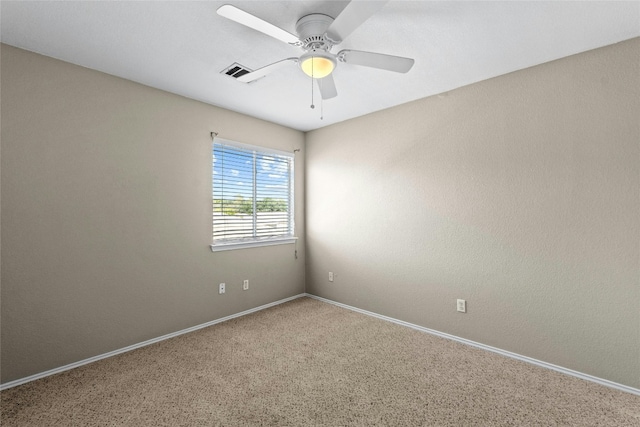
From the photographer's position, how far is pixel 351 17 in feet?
4.82

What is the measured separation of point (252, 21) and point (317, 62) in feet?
1.40

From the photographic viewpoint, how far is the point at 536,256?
7.89 ft

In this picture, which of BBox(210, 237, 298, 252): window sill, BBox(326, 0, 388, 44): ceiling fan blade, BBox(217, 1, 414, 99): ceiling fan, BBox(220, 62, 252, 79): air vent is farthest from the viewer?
BBox(210, 237, 298, 252): window sill

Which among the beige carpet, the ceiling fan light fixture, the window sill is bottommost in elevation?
the beige carpet

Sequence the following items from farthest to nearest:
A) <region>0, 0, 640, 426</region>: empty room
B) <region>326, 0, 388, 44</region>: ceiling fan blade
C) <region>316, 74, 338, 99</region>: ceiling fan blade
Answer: <region>316, 74, 338, 99</region>: ceiling fan blade
<region>0, 0, 640, 426</region>: empty room
<region>326, 0, 388, 44</region>: ceiling fan blade

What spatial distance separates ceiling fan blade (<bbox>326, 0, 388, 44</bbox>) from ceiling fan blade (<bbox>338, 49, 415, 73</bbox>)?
13cm

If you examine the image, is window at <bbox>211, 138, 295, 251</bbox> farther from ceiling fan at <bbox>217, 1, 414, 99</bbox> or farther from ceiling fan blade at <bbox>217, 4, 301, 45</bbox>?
ceiling fan blade at <bbox>217, 4, 301, 45</bbox>

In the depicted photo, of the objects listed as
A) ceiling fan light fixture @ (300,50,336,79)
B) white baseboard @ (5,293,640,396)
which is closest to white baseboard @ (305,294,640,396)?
white baseboard @ (5,293,640,396)

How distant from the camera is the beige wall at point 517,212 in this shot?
209 centimetres

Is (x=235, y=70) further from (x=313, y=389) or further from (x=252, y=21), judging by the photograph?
(x=313, y=389)

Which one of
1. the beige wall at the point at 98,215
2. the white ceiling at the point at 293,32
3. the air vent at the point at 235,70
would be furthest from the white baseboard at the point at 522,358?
the air vent at the point at 235,70

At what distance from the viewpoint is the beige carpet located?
5.82ft

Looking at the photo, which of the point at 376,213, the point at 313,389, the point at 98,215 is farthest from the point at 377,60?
the point at 98,215

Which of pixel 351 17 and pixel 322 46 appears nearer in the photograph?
pixel 351 17
